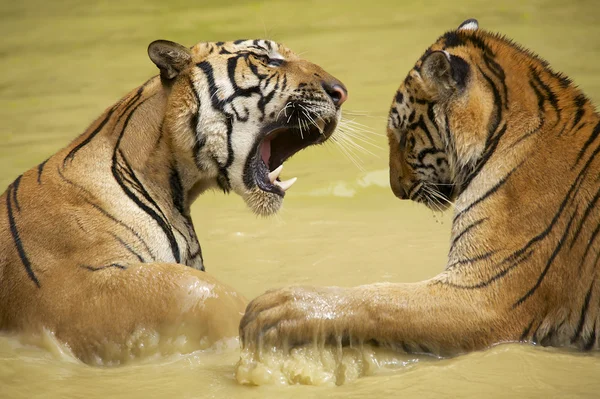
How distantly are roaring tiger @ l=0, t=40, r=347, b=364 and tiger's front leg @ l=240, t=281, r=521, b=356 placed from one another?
355 millimetres

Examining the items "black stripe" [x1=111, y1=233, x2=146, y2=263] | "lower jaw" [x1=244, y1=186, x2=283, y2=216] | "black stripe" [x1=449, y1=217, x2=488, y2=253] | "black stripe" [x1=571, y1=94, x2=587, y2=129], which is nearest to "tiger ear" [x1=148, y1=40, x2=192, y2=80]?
"lower jaw" [x1=244, y1=186, x2=283, y2=216]

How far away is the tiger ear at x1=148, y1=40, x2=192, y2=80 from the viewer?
3885 millimetres

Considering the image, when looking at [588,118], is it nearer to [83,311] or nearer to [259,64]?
[259,64]

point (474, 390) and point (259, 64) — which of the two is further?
point (259, 64)

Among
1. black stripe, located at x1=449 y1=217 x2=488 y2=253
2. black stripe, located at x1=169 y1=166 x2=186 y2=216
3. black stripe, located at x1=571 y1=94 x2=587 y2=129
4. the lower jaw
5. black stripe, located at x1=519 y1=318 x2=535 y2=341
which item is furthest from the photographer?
the lower jaw

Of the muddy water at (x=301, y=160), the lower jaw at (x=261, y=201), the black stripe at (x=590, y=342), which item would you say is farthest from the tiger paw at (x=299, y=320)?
the black stripe at (x=590, y=342)

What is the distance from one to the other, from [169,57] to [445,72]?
1109mm

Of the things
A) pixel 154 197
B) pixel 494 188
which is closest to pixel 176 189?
pixel 154 197

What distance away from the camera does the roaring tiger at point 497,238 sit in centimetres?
346

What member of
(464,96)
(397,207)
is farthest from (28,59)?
(464,96)

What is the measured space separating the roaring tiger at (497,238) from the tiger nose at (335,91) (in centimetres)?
44

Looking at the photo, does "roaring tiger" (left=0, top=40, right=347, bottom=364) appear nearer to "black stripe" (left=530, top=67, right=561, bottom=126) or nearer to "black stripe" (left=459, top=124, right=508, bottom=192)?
"black stripe" (left=459, top=124, right=508, bottom=192)

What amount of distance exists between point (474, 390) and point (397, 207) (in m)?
2.72

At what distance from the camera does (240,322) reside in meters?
3.54
